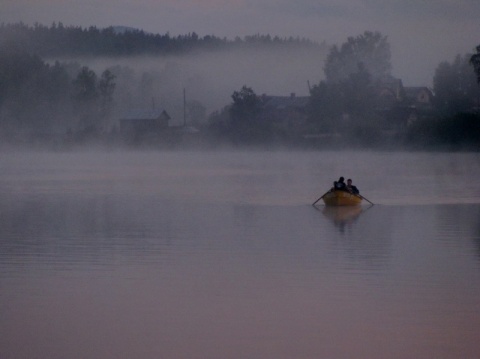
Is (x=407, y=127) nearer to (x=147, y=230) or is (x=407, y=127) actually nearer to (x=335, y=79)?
(x=335, y=79)

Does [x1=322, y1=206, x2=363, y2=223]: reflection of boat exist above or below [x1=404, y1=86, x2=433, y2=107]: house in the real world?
below

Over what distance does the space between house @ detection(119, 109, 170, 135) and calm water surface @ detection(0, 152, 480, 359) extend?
65.5m

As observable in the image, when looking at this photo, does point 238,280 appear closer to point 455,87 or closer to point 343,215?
point 343,215

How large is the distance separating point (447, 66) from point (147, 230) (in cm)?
7315

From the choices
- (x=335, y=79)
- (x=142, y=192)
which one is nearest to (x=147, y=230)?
(x=142, y=192)

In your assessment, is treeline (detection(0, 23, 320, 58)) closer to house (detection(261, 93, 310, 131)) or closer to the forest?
the forest

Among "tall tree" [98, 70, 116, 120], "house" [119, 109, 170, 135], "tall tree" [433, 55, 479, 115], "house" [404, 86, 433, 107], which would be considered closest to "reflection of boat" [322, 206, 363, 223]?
"tall tree" [433, 55, 479, 115]

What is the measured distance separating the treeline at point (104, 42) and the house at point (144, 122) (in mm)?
46599

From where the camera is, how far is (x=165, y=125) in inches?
3794

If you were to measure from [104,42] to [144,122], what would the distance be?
68.2m

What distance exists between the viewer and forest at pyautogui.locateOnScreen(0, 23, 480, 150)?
76125mm

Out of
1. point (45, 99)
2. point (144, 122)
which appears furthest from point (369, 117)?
point (45, 99)

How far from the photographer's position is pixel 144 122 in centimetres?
9656

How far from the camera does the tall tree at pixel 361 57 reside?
102 m
